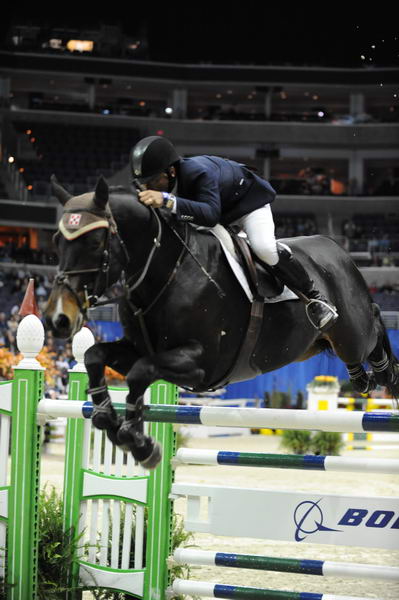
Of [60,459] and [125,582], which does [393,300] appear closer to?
[60,459]

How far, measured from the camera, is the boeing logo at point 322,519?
3607mm

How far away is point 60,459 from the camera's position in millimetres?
12586

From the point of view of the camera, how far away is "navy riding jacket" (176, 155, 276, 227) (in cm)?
366

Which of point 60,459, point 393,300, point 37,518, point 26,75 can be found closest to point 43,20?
point 26,75

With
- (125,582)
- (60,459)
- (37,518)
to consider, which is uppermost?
(37,518)

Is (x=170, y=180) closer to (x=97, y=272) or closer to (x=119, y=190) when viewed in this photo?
Answer: (x=119, y=190)

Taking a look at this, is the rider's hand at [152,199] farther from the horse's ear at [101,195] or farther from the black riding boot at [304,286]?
the black riding boot at [304,286]

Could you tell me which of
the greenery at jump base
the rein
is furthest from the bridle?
the greenery at jump base

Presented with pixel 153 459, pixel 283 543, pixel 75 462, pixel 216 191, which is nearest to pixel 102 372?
pixel 153 459

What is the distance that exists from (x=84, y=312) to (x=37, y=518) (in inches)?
62.9

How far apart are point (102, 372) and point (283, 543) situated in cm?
391

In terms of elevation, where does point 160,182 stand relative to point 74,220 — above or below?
above

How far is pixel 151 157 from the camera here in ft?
11.9

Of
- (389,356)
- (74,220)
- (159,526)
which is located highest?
(74,220)
